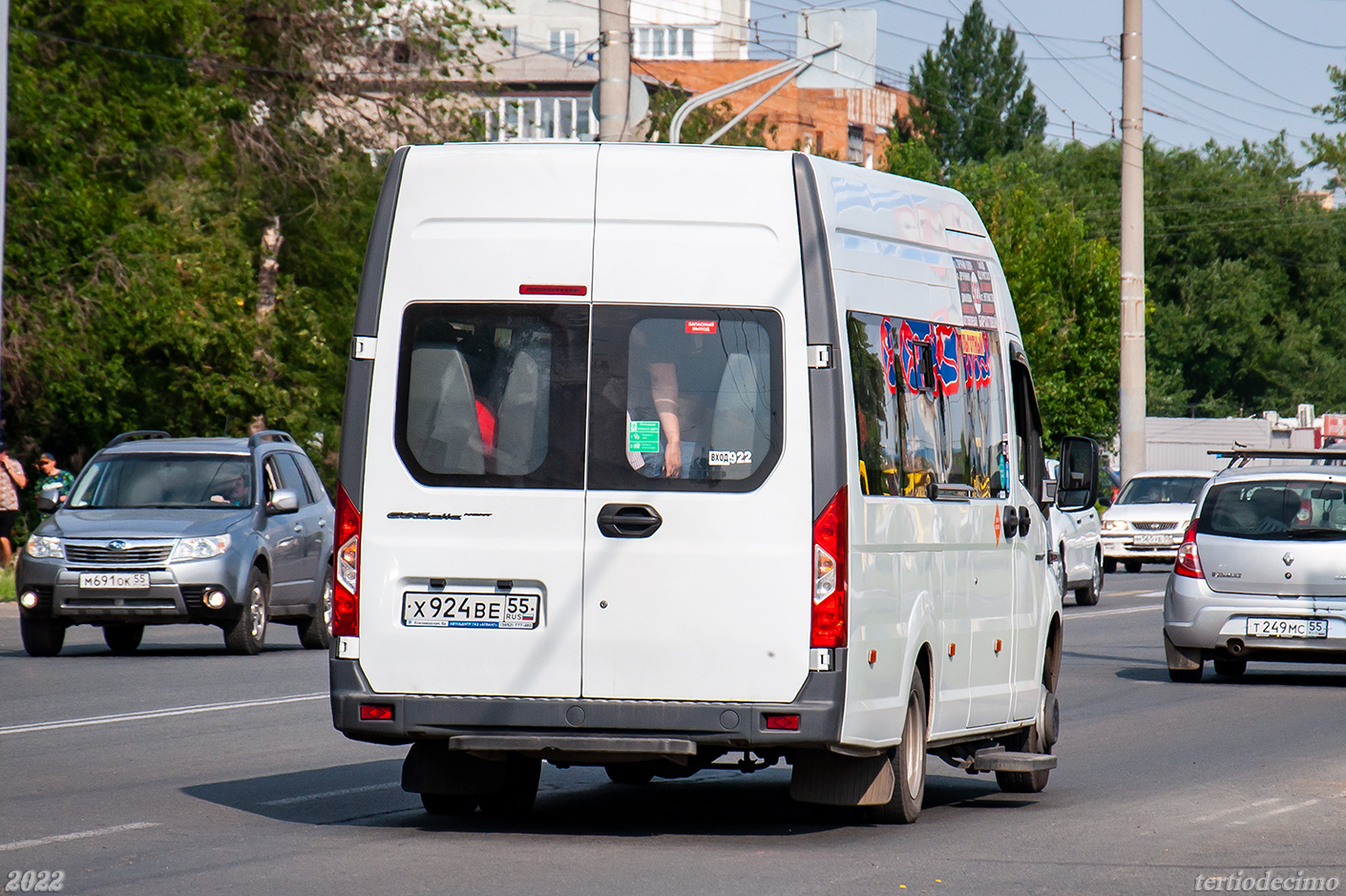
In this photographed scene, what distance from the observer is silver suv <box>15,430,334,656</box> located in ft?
61.9

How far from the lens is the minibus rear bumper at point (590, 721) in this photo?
826 cm

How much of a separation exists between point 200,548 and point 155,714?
528cm

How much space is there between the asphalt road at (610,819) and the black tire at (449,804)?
5.2 inches

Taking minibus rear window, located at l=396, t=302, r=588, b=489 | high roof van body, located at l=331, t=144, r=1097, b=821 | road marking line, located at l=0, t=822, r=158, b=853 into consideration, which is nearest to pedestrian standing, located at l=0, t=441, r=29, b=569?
road marking line, located at l=0, t=822, r=158, b=853

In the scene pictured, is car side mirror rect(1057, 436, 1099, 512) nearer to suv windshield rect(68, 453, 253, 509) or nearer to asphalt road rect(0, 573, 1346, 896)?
asphalt road rect(0, 573, 1346, 896)

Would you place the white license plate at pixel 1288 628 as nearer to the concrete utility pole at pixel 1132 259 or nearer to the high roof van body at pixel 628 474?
the high roof van body at pixel 628 474

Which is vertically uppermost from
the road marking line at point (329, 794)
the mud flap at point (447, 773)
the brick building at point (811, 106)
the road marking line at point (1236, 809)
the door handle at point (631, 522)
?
the brick building at point (811, 106)

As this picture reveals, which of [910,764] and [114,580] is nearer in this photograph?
[910,764]

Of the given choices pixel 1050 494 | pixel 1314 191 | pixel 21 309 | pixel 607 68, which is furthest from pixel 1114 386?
pixel 1050 494

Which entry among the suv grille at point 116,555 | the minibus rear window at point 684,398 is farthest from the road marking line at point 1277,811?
the suv grille at point 116,555

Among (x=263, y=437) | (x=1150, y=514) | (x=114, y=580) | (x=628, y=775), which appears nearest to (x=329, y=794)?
(x=628, y=775)

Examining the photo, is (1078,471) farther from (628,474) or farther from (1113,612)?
(1113,612)

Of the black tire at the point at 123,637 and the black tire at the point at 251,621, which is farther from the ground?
the black tire at the point at 251,621

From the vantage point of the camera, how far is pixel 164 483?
2006cm
